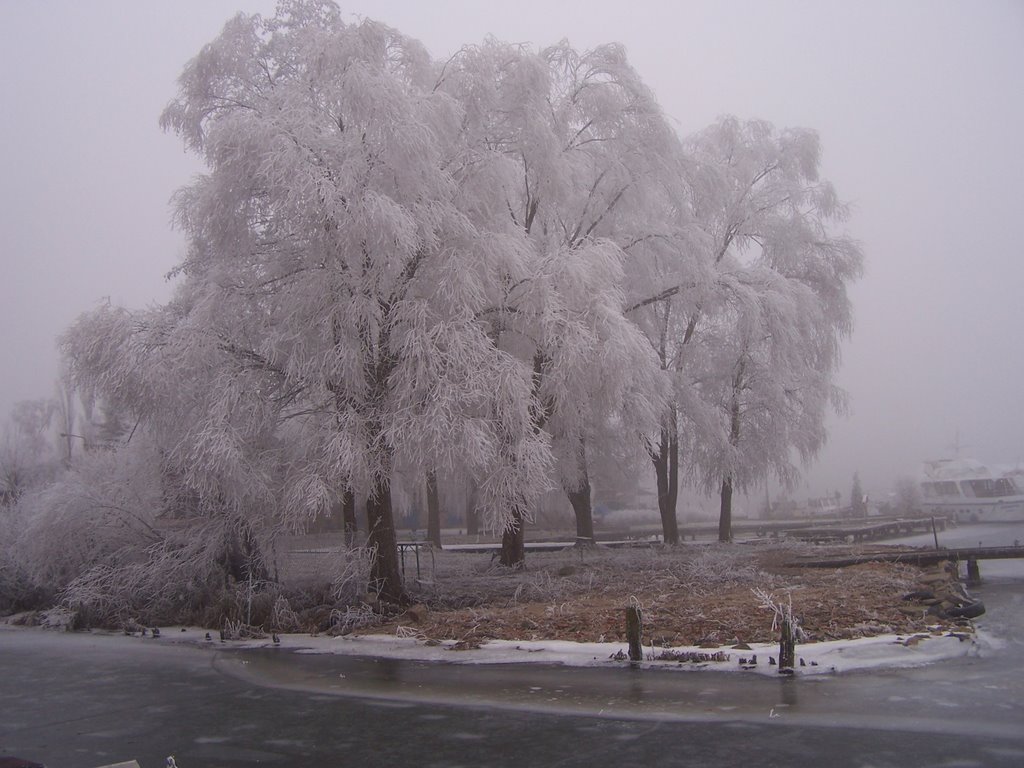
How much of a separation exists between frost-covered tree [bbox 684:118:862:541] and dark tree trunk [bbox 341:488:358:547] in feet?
34.4

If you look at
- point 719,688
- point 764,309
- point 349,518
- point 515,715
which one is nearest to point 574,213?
point 764,309

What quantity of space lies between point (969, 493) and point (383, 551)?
1554 cm

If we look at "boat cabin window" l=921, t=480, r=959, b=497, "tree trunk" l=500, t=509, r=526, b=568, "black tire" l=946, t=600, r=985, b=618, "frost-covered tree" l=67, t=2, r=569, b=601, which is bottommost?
"black tire" l=946, t=600, r=985, b=618

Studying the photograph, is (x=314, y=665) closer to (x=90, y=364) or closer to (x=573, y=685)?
(x=573, y=685)

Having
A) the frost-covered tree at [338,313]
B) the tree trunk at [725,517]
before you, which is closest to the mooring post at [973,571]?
the frost-covered tree at [338,313]

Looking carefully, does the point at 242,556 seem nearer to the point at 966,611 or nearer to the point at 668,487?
the point at 966,611

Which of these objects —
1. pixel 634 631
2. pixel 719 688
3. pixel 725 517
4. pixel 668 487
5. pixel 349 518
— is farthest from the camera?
pixel 725 517

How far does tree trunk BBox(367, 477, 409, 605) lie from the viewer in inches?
577

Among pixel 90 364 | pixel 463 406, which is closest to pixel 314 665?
pixel 463 406

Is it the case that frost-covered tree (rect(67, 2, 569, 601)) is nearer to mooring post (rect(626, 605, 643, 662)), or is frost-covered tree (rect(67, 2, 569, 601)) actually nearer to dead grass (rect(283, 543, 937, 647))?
dead grass (rect(283, 543, 937, 647))

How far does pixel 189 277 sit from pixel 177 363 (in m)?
3.32

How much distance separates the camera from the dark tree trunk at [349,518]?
1472 cm

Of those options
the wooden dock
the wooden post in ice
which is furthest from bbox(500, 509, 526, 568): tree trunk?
the wooden post in ice

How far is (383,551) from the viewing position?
14758mm
